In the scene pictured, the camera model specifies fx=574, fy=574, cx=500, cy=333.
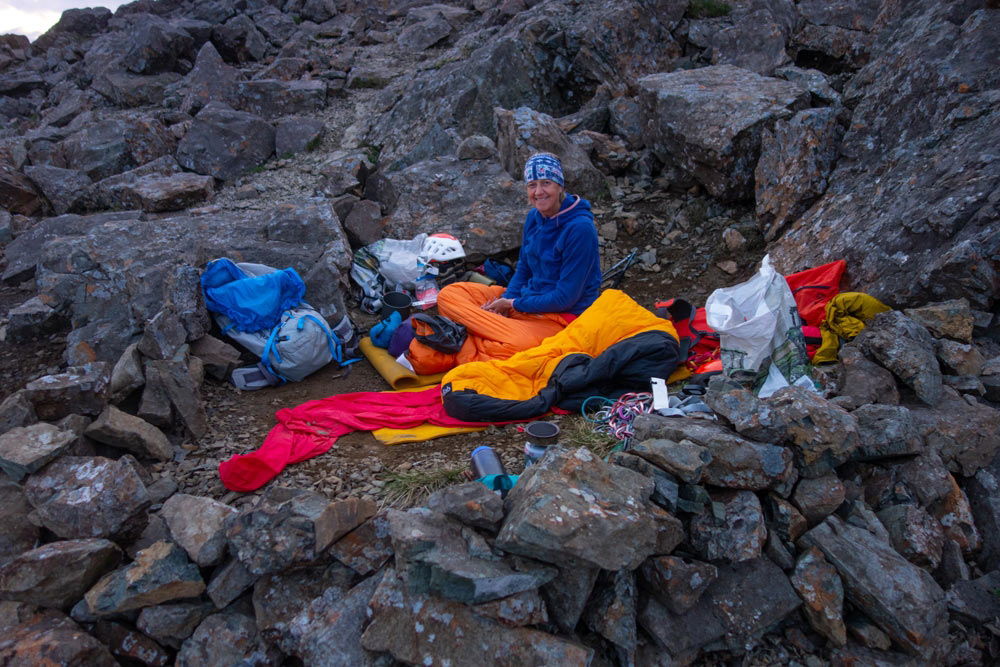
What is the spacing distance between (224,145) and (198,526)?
9.70m

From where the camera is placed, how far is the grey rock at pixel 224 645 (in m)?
2.83

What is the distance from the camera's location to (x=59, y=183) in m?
10.0

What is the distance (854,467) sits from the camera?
340cm

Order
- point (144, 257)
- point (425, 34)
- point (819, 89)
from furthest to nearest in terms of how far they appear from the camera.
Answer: point (425, 34) < point (819, 89) < point (144, 257)

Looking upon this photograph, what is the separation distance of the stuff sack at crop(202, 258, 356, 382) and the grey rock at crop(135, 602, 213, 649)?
2.73 m

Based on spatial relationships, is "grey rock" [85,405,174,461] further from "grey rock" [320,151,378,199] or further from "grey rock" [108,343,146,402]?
"grey rock" [320,151,378,199]

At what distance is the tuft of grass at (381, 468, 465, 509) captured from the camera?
12.3ft

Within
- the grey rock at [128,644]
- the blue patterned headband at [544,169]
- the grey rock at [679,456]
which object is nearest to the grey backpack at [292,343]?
the blue patterned headband at [544,169]

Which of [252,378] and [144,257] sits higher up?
[144,257]

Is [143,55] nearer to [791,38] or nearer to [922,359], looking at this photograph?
[791,38]

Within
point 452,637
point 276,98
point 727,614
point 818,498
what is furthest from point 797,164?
point 276,98

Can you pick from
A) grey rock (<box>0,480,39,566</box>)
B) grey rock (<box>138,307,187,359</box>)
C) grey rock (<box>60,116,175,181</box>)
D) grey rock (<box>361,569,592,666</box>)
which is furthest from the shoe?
grey rock (<box>60,116,175,181</box>)

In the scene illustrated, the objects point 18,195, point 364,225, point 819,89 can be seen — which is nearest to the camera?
point 819,89

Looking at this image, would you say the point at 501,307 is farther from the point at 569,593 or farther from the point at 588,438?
the point at 569,593
